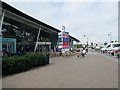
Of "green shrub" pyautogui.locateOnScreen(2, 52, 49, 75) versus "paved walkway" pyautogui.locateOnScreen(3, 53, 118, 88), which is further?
"green shrub" pyautogui.locateOnScreen(2, 52, 49, 75)

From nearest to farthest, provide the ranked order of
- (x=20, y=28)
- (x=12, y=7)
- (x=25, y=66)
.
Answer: (x=25, y=66)
(x=12, y=7)
(x=20, y=28)

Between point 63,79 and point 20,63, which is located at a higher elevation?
point 20,63

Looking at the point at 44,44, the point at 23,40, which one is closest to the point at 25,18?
the point at 23,40

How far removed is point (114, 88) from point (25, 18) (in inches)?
730

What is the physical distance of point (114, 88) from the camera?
8.00 m

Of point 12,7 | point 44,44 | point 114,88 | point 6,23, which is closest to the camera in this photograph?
point 114,88

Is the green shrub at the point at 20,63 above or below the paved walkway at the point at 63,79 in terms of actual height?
above

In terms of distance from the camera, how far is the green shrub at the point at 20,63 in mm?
11523

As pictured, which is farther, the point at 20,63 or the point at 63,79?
the point at 20,63

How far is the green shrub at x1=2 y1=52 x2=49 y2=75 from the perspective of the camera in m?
11.5

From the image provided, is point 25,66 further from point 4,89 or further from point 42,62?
point 4,89

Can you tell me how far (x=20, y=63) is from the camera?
13.0 meters

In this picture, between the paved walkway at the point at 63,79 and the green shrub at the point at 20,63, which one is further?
the green shrub at the point at 20,63

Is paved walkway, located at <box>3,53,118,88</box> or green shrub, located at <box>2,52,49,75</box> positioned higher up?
green shrub, located at <box>2,52,49,75</box>
